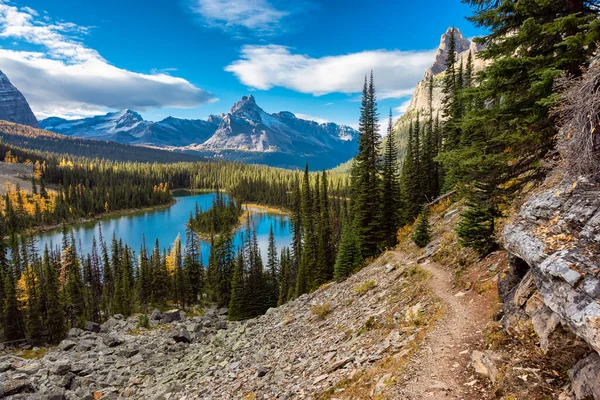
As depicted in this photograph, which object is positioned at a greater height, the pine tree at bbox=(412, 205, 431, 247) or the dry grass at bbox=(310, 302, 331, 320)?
the pine tree at bbox=(412, 205, 431, 247)

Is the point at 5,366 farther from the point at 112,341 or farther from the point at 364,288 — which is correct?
the point at 364,288

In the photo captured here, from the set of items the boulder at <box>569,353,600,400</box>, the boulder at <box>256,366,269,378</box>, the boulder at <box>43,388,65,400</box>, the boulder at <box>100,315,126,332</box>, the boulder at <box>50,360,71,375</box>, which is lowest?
the boulder at <box>100,315,126,332</box>

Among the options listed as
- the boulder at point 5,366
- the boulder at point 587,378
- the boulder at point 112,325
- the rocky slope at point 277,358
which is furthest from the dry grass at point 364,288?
the boulder at point 112,325

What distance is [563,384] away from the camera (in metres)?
6.77

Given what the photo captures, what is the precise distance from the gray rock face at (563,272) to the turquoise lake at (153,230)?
93.9m

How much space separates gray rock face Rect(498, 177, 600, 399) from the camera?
6.02m

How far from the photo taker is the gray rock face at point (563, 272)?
19.7 feet

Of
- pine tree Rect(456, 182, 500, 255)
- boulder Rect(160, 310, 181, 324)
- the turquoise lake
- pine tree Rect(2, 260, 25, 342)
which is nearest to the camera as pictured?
pine tree Rect(456, 182, 500, 255)

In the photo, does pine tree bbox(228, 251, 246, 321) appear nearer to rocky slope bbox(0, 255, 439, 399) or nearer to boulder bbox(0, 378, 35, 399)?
rocky slope bbox(0, 255, 439, 399)

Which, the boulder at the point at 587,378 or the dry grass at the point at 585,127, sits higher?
the dry grass at the point at 585,127

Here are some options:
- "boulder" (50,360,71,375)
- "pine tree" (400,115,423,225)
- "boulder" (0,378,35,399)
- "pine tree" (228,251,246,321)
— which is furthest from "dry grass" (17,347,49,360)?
"pine tree" (400,115,423,225)

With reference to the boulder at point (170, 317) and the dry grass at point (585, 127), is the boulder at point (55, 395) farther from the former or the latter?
the dry grass at point (585, 127)

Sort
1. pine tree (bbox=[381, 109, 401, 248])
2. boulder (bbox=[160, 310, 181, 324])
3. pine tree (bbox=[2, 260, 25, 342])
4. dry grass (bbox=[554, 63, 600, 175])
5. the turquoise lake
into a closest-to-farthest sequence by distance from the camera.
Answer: dry grass (bbox=[554, 63, 600, 175]), pine tree (bbox=[381, 109, 401, 248]), pine tree (bbox=[2, 260, 25, 342]), boulder (bbox=[160, 310, 181, 324]), the turquoise lake

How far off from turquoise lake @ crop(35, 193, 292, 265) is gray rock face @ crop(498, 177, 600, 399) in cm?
9388
